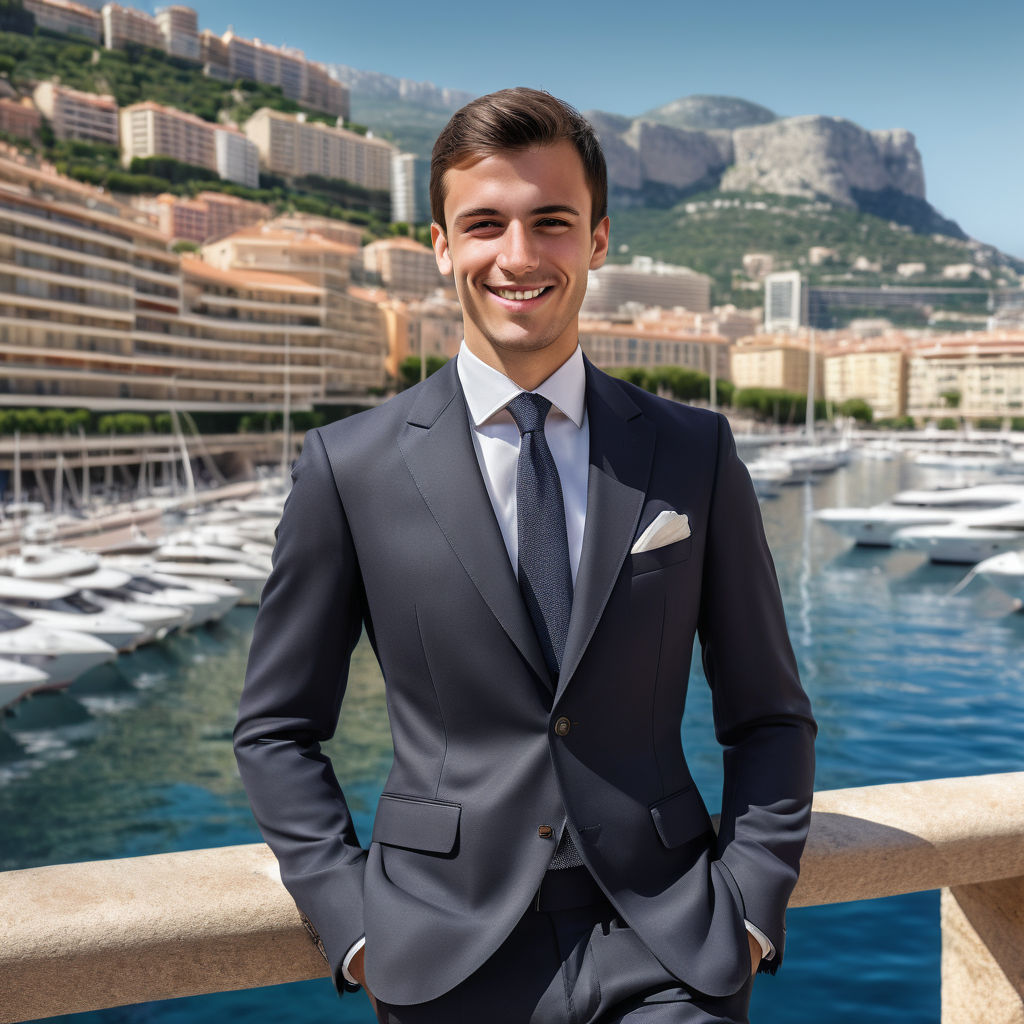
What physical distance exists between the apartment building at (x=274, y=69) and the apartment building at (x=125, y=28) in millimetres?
6635

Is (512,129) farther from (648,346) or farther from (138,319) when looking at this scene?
(648,346)

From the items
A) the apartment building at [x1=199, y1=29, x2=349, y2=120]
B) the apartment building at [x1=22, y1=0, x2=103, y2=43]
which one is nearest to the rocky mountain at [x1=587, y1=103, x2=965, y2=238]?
the apartment building at [x1=199, y1=29, x2=349, y2=120]

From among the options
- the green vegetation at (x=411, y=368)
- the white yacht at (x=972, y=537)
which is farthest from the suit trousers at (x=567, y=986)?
the green vegetation at (x=411, y=368)

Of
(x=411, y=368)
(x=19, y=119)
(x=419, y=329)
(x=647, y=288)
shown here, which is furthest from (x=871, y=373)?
(x=19, y=119)

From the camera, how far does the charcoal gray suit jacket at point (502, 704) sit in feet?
3.98

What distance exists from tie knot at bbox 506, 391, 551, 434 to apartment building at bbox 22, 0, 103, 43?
108 m

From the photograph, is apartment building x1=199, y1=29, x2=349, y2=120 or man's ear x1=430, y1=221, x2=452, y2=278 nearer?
man's ear x1=430, y1=221, x2=452, y2=278

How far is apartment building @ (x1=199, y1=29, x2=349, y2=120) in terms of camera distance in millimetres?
108688

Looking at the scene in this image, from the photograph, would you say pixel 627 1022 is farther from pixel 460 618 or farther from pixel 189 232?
pixel 189 232

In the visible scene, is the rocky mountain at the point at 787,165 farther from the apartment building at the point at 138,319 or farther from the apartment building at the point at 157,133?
the apartment building at the point at 138,319

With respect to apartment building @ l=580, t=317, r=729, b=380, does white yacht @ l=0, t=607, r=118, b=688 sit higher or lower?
lower

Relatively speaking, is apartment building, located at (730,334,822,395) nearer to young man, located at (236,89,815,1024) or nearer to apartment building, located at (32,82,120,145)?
apartment building, located at (32,82,120,145)

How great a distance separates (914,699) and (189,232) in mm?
74311

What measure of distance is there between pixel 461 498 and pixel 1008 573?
20.8 metres
